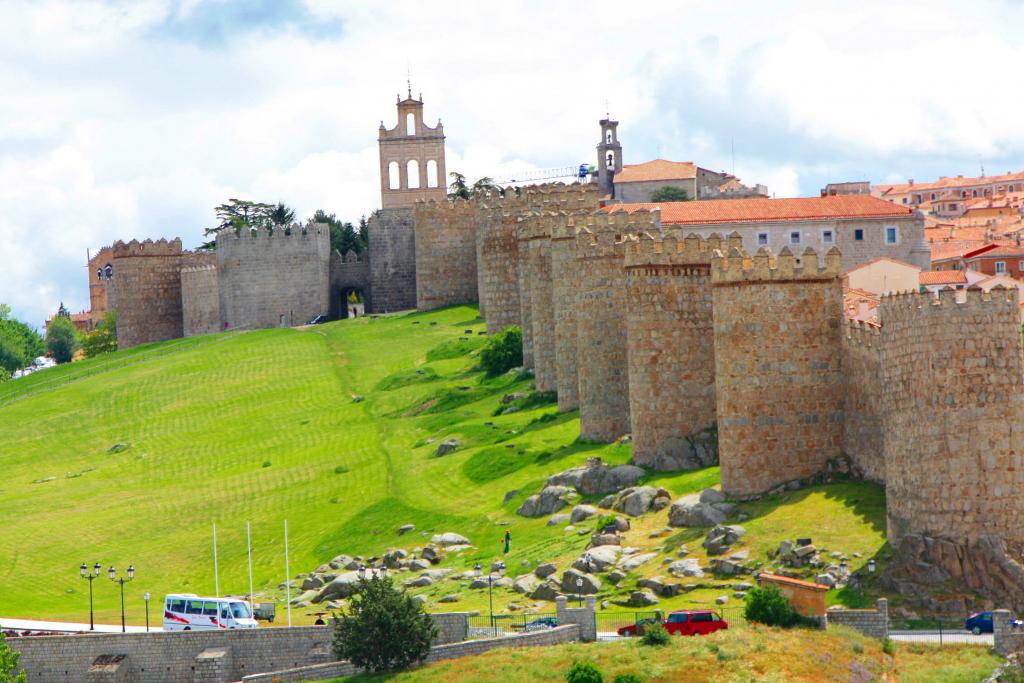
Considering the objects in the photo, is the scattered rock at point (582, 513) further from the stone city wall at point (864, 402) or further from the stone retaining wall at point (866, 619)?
the stone retaining wall at point (866, 619)

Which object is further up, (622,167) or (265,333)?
(622,167)

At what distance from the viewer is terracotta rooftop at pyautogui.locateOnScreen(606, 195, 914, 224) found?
92938 millimetres

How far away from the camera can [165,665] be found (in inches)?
2078

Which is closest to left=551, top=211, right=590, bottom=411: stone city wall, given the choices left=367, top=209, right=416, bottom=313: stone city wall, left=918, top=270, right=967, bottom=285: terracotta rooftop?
left=918, top=270, right=967, bottom=285: terracotta rooftop

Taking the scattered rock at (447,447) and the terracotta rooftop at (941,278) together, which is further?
the terracotta rooftop at (941,278)

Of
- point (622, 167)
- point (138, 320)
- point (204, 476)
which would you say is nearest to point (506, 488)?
point (204, 476)

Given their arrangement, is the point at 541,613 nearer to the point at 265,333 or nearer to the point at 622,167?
the point at 265,333

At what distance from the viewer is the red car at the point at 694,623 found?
45.6m

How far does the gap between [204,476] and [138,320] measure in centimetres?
4037

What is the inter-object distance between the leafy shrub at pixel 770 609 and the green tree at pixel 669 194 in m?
72.7

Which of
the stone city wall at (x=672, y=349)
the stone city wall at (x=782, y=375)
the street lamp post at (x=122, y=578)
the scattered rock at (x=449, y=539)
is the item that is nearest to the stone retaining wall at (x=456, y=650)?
the street lamp post at (x=122, y=578)

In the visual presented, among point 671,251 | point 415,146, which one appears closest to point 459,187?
point 415,146

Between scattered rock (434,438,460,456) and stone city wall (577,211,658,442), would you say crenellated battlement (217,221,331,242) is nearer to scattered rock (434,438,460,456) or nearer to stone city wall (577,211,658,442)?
scattered rock (434,438,460,456)

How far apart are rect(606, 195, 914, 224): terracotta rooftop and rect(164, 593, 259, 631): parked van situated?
41017mm
